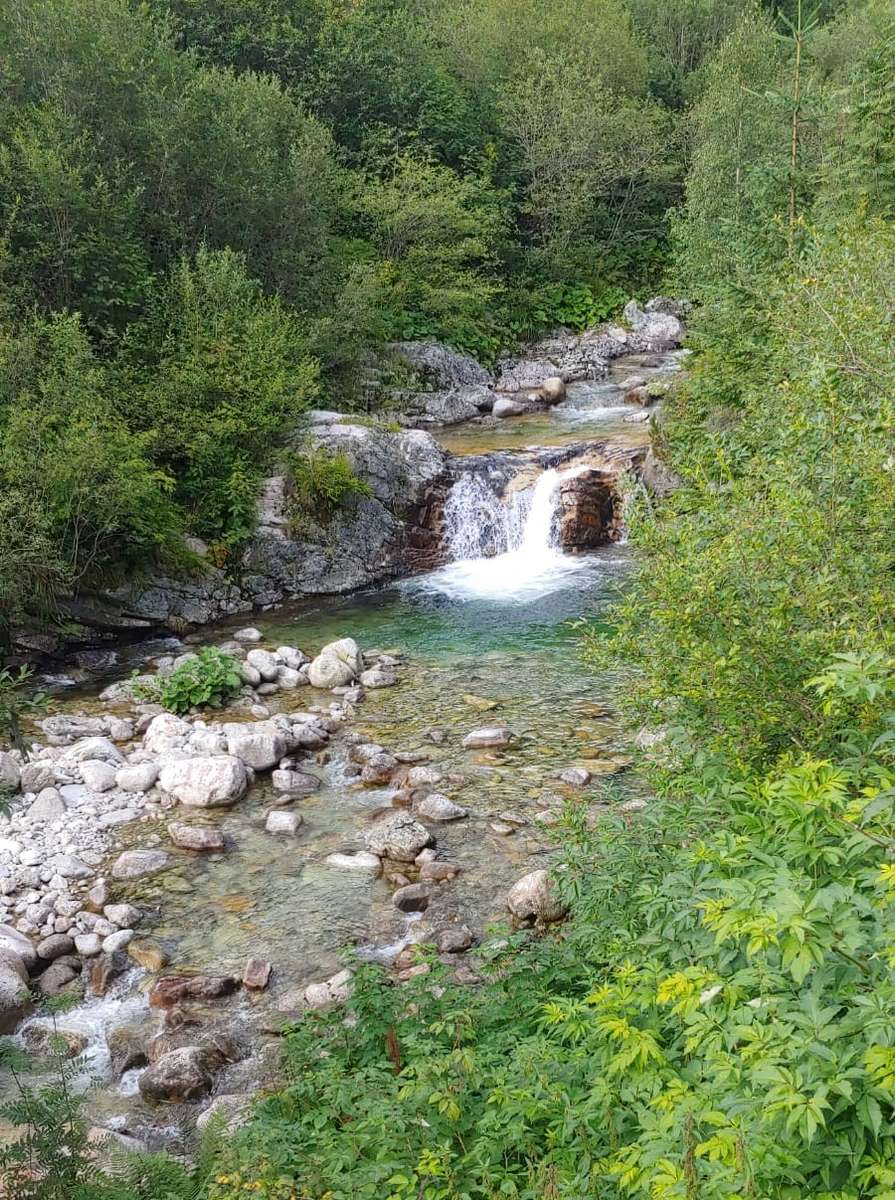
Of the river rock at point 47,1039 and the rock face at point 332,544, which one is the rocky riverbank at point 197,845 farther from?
the rock face at point 332,544

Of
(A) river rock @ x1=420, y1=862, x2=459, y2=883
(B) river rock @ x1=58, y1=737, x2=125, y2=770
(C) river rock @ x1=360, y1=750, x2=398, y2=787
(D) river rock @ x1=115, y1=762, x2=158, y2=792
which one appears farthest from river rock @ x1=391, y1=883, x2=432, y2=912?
(B) river rock @ x1=58, y1=737, x2=125, y2=770

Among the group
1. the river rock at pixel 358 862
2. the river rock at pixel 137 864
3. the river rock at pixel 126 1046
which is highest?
the river rock at pixel 358 862

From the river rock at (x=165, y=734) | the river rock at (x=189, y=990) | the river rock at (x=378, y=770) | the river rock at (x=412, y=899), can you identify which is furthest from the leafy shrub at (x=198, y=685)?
the river rock at (x=189, y=990)

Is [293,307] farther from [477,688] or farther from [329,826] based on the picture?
[329,826]

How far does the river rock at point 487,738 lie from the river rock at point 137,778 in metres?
3.76

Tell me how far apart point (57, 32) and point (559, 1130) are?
20696 millimetres

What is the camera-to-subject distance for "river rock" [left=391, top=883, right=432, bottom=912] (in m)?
7.73

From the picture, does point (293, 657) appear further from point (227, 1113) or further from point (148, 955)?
point (227, 1113)

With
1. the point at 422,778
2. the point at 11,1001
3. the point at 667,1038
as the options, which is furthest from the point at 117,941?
the point at 667,1038

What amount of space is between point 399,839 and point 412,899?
2.86 ft

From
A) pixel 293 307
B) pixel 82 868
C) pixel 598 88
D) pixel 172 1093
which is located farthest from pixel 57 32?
pixel 598 88

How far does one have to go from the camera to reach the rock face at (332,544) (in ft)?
48.9

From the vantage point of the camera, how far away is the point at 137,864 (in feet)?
28.0

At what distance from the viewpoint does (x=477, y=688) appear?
478 inches
